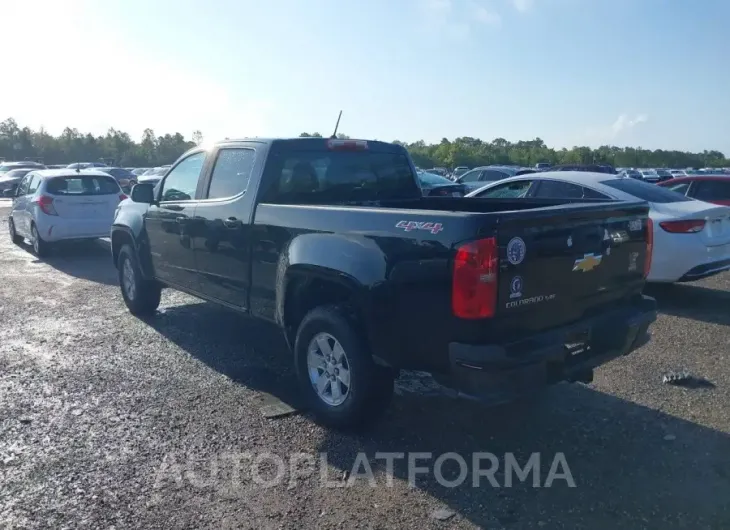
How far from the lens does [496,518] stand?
3.62m

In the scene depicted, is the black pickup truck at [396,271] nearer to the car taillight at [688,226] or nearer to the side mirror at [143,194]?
the side mirror at [143,194]

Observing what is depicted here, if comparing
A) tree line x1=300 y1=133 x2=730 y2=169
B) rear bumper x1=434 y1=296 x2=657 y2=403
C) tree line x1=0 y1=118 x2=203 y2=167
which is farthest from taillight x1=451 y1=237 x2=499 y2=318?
tree line x1=0 y1=118 x2=203 y2=167

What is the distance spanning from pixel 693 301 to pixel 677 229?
1.17m

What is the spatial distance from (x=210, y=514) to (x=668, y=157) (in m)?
101

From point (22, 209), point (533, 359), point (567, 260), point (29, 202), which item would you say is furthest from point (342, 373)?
point (22, 209)

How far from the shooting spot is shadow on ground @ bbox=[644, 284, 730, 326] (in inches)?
304

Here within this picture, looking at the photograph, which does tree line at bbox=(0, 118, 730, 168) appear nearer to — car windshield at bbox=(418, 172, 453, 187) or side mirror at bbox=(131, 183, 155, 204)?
car windshield at bbox=(418, 172, 453, 187)

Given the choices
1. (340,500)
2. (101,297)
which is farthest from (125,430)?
(101,297)

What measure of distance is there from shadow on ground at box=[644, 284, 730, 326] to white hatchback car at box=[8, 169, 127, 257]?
31.4 ft

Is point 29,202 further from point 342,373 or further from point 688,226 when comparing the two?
point 688,226

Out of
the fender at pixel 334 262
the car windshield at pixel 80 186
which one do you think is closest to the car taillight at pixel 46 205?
the car windshield at pixel 80 186

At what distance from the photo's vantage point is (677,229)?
788cm

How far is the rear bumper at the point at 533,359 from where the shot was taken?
3.73 meters

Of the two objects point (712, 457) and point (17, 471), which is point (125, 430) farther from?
point (712, 457)
